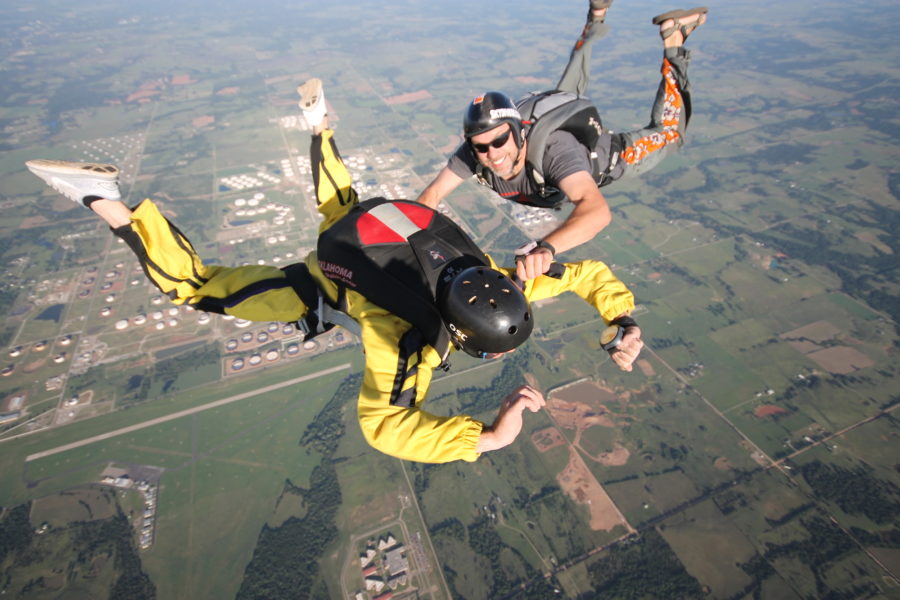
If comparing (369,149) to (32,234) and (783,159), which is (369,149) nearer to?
(32,234)

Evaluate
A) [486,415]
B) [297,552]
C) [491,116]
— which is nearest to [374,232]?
[491,116]

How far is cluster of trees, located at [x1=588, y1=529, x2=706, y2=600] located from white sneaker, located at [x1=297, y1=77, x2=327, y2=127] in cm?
2468

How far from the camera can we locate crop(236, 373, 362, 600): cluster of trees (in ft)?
66.6

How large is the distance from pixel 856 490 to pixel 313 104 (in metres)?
35.5

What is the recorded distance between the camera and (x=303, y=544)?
21547 millimetres

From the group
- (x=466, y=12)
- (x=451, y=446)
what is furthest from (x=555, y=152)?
(x=466, y=12)

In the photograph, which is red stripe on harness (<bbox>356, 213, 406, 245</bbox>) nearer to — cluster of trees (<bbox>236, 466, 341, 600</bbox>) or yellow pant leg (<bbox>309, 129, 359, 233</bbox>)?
yellow pant leg (<bbox>309, 129, 359, 233</bbox>)

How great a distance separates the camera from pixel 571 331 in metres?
32.1

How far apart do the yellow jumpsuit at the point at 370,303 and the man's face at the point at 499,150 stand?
135 centimetres

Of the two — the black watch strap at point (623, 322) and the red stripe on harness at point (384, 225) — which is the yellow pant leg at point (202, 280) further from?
the black watch strap at point (623, 322)

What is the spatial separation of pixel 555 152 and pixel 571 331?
95.8 feet

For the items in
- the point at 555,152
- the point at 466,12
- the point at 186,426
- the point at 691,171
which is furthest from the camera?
the point at 466,12

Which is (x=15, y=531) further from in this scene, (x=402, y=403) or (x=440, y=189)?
(x=440, y=189)

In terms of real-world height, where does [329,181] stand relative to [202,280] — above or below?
above
